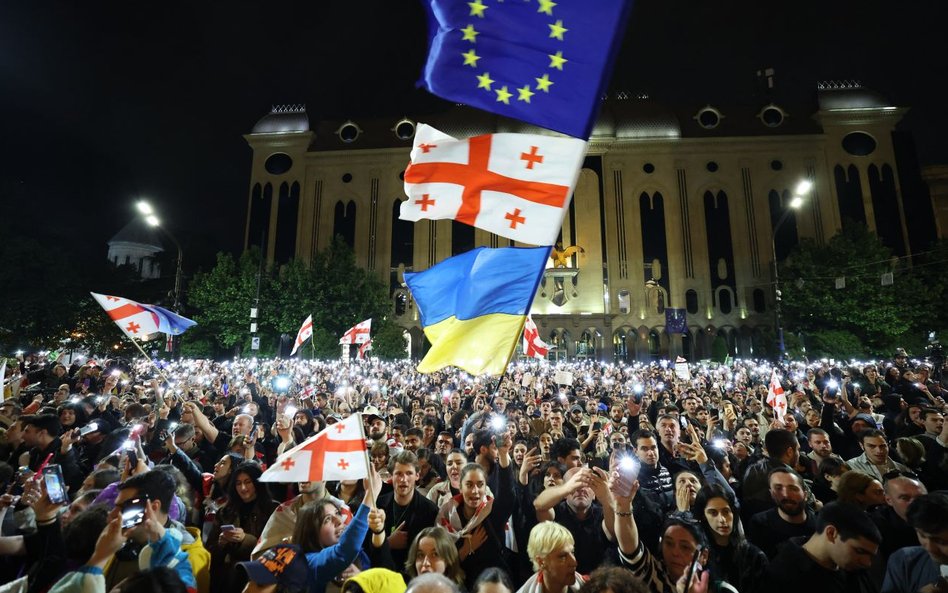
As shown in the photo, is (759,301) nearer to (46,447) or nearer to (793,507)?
(793,507)

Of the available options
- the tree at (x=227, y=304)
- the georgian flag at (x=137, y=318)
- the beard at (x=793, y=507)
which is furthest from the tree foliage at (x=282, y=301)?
the beard at (x=793, y=507)

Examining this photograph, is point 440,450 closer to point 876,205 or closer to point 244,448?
point 244,448

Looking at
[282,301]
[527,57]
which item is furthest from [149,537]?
[282,301]

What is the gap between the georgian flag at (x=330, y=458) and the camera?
158 inches

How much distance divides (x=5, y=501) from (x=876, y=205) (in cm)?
5565

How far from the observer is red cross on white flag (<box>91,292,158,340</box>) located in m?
9.28

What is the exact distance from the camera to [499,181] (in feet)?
16.4

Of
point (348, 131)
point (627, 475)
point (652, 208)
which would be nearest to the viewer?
point (627, 475)

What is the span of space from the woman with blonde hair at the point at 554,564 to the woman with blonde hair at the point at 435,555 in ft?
1.97

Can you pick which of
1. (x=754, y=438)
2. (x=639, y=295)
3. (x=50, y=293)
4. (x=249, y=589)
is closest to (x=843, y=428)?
(x=754, y=438)

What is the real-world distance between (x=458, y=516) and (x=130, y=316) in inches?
343

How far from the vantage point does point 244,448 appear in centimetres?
593

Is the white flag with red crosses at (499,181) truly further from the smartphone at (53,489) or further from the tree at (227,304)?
the tree at (227,304)

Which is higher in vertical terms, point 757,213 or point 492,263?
point 757,213
